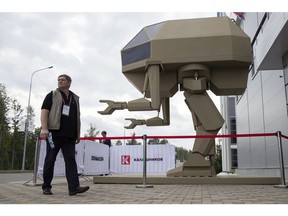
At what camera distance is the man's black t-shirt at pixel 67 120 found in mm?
4488

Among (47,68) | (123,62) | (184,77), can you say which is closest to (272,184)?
(184,77)

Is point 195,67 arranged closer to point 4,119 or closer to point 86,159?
point 86,159

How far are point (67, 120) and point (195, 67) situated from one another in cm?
336

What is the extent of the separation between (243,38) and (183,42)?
4.40 ft

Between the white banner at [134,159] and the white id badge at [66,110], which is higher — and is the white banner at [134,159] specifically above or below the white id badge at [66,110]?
below

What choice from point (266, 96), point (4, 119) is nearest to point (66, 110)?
point (266, 96)

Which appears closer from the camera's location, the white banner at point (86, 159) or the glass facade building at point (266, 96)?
the white banner at point (86, 159)

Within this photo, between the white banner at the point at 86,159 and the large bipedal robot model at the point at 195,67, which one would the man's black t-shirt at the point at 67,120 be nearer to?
the large bipedal robot model at the point at 195,67

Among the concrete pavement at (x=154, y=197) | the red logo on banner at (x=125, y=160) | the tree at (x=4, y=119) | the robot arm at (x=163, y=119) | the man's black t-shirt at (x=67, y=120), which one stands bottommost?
the concrete pavement at (x=154, y=197)

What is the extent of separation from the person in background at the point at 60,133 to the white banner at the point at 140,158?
6.26m

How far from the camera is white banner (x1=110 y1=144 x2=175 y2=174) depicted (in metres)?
10.8

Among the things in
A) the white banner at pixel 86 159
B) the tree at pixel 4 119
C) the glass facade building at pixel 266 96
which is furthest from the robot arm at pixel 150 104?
the tree at pixel 4 119

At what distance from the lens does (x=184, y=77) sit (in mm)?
7074

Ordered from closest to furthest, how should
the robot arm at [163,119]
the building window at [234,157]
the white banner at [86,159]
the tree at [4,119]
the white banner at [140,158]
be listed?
the white banner at [86,159] < the robot arm at [163,119] < the white banner at [140,158] < the tree at [4,119] < the building window at [234,157]
